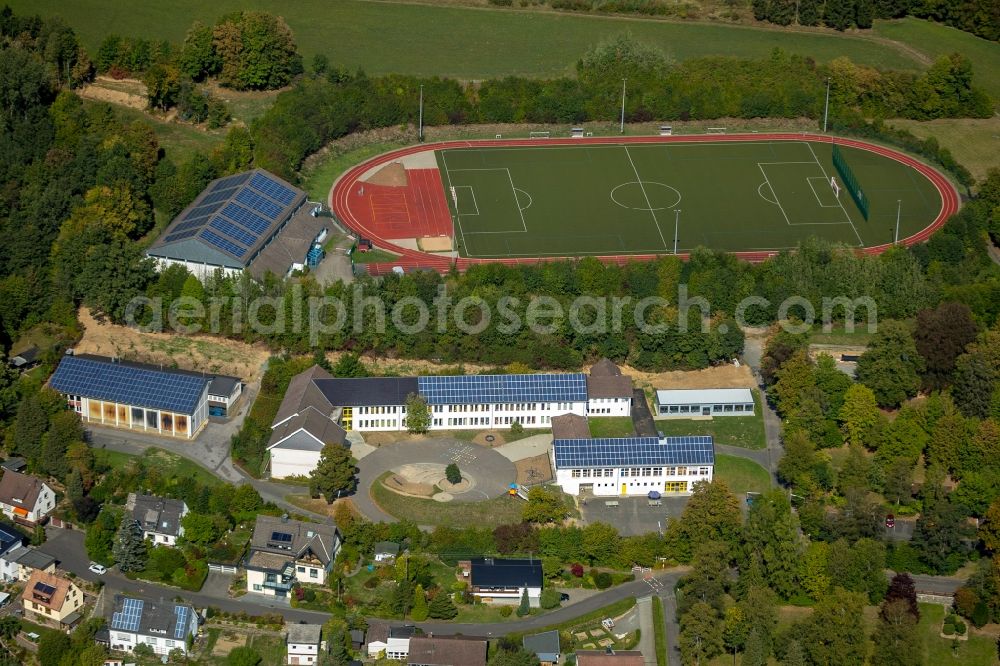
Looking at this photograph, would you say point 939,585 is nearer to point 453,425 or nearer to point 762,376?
point 762,376

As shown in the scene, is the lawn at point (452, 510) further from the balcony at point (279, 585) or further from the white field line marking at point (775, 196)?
the white field line marking at point (775, 196)

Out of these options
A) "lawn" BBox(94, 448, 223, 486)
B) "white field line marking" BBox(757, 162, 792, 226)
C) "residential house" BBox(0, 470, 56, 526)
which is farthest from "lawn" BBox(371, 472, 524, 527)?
"white field line marking" BBox(757, 162, 792, 226)

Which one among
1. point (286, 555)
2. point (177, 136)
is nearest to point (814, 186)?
point (177, 136)

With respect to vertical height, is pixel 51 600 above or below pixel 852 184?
above

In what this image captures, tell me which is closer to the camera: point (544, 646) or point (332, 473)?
point (544, 646)

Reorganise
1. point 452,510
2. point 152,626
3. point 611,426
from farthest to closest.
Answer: point 611,426, point 452,510, point 152,626

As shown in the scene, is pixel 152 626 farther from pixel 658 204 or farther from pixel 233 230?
pixel 658 204

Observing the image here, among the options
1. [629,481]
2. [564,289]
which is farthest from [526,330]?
[629,481]

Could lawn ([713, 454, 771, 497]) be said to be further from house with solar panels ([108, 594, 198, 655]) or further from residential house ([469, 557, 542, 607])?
house with solar panels ([108, 594, 198, 655])
